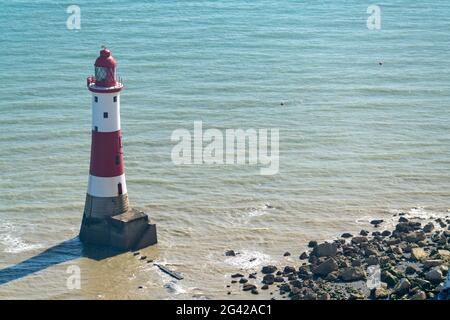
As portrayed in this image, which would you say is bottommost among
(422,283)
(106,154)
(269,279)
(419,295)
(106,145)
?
(269,279)

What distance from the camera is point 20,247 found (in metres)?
46.5

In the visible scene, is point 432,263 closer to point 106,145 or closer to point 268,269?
point 268,269

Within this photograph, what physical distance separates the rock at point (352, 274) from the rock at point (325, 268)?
482 mm

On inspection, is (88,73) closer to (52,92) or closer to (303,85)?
(52,92)

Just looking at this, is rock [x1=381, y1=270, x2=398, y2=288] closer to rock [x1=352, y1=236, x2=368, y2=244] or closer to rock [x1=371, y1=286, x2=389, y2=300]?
rock [x1=371, y1=286, x2=389, y2=300]

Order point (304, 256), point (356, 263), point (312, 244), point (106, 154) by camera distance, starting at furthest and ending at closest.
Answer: point (312, 244)
point (106, 154)
point (304, 256)
point (356, 263)

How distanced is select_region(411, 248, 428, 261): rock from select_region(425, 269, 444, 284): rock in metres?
2.26

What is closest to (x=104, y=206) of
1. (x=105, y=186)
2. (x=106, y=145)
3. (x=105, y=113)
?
(x=105, y=186)

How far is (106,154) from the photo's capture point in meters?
45.5

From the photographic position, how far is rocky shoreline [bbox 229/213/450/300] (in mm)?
40594

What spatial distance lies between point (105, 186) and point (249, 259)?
6.84 m

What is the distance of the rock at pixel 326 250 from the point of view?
1756 inches

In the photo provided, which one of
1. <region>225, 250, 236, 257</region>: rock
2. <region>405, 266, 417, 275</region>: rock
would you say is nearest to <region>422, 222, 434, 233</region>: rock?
<region>405, 266, 417, 275</region>: rock

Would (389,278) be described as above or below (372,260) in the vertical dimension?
below
